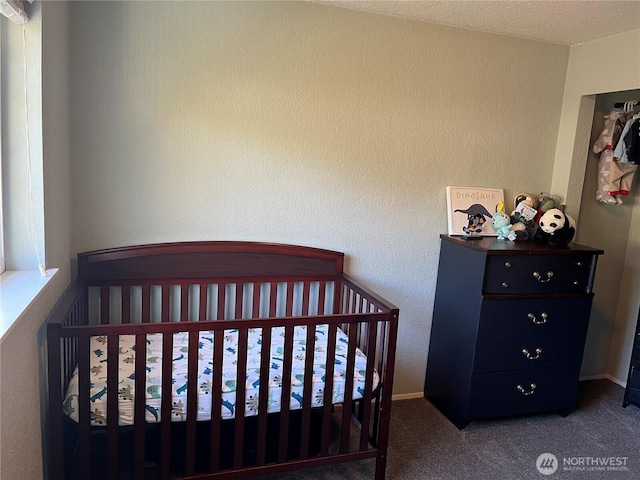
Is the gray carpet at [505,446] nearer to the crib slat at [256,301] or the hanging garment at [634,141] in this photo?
the crib slat at [256,301]

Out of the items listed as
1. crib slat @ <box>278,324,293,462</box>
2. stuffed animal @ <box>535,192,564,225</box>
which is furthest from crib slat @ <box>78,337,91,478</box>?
stuffed animal @ <box>535,192,564,225</box>

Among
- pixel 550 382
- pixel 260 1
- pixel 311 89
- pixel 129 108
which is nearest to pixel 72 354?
pixel 129 108

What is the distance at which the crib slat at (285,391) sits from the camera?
174 cm

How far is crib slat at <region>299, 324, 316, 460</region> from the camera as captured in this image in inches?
69.5

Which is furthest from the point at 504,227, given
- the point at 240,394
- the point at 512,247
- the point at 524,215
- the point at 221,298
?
the point at 240,394

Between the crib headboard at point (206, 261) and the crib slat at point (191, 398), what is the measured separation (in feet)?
2.01

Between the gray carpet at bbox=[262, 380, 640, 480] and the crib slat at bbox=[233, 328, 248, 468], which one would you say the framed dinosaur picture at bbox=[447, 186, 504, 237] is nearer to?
the gray carpet at bbox=[262, 380, 640, 480]

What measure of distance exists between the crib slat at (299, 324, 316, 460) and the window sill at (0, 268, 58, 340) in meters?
0.91

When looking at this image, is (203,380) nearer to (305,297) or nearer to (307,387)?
(307,387)

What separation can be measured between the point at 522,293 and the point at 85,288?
2.07 meters

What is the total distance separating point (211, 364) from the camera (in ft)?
6.08

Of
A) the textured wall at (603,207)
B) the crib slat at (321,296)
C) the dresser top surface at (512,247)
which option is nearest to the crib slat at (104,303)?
the crib slat at (321,296)

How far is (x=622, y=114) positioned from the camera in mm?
2686

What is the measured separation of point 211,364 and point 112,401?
0.39 m
